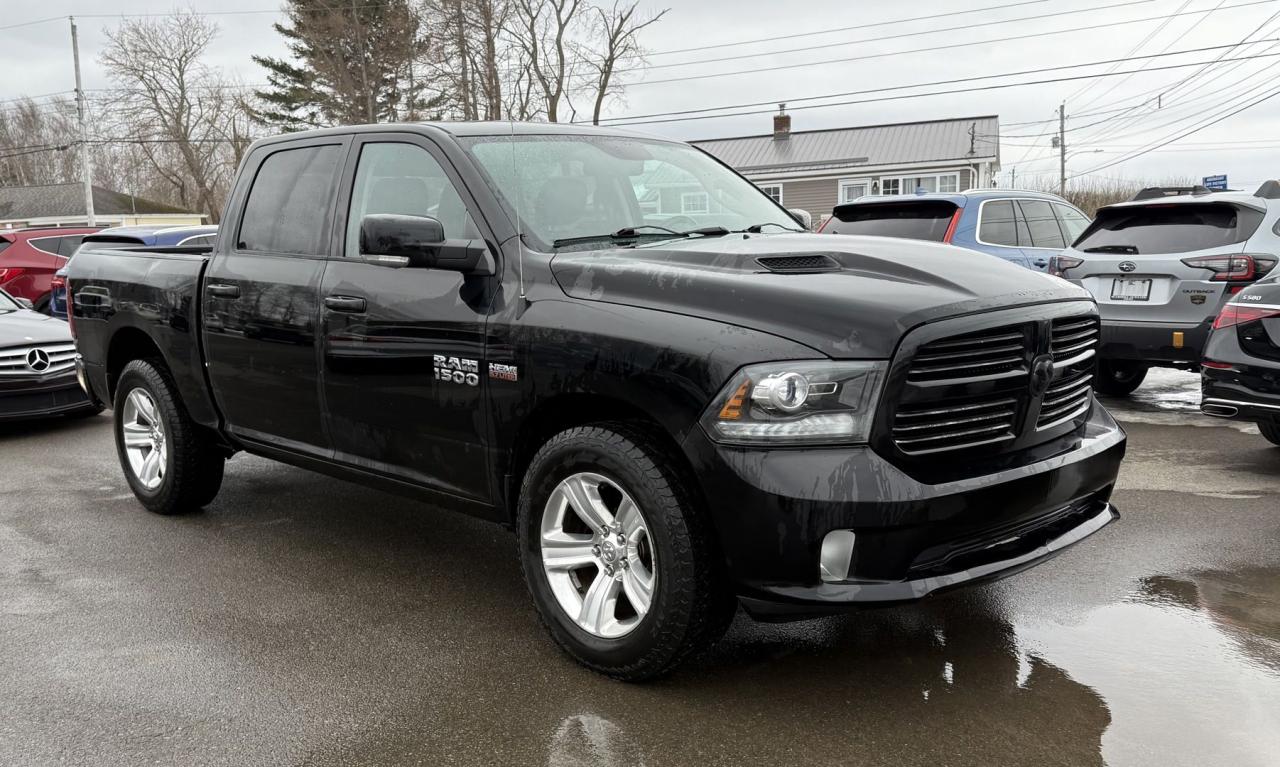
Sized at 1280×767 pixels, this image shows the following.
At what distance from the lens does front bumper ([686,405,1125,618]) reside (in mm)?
2971

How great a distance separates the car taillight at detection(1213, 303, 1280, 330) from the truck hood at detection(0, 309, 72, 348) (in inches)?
321

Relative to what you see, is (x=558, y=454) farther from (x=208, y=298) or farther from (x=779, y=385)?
(x=208, y=298)

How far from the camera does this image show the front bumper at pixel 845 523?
2.97 m

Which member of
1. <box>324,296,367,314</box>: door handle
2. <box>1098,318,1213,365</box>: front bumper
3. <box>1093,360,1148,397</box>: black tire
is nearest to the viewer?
<box>324,296,367,314</box>: door handle

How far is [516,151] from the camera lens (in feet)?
13.8

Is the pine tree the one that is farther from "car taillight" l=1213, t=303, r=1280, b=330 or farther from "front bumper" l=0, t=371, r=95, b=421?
"car taillight" l=1213, t=303, r=1280, b=330

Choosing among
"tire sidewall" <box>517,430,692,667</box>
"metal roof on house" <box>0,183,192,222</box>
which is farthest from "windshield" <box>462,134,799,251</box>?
"metal roof on house" <box>0,183,192,222</box>

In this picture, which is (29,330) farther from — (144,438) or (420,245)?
(420,245)

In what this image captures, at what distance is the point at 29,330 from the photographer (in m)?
8.58

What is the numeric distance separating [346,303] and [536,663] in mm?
1642

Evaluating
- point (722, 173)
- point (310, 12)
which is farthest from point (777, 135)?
point (722, 173)

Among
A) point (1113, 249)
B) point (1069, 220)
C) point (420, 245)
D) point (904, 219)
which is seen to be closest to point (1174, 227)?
point (1113, 249)

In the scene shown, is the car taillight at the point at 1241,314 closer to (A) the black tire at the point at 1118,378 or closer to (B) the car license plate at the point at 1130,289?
(B) the car license plate at the point at 1130,289

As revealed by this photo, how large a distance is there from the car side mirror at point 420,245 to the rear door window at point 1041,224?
7450 millimetres
